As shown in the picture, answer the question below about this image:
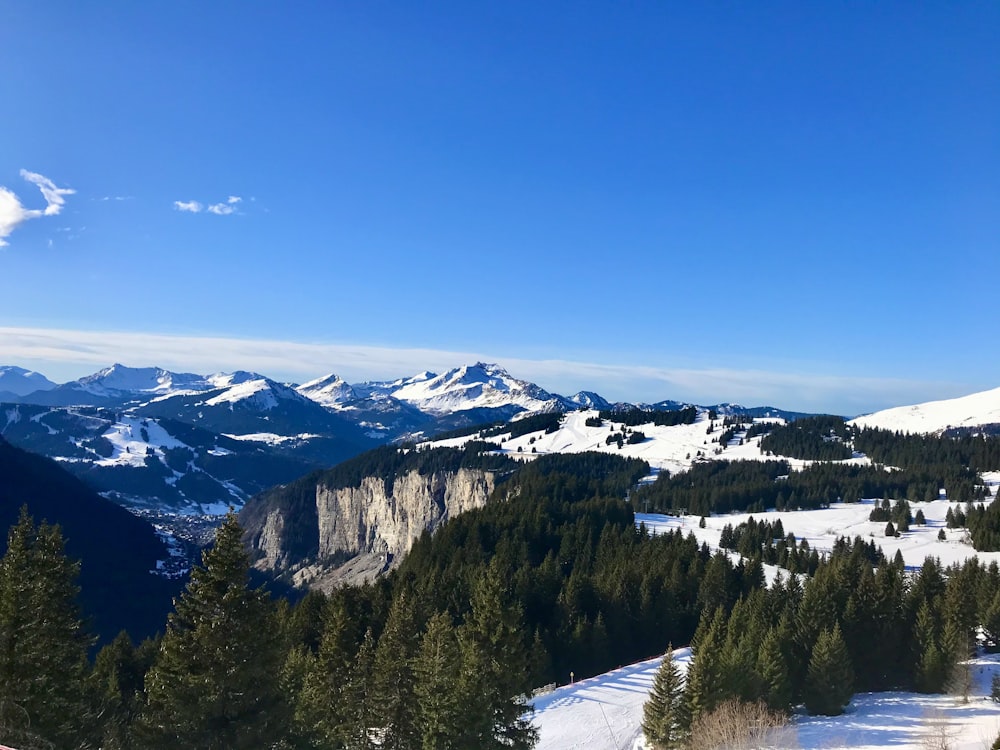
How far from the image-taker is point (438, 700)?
2922cm

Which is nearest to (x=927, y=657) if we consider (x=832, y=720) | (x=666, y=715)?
(x=832, y=720)

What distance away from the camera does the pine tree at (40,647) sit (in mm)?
23281

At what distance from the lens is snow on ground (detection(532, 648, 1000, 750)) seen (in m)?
38.0

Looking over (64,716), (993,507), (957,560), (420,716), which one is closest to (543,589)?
(420,716)

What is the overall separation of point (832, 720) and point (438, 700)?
3141 cm

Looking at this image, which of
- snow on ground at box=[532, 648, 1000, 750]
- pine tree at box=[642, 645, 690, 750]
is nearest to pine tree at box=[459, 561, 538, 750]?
pine tree at box=[642, 645, 690, 750]

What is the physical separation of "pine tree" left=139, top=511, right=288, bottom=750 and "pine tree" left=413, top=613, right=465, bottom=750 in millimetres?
8321

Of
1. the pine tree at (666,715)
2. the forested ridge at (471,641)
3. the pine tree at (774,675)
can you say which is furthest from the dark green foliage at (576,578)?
the pine tree at (774,675)

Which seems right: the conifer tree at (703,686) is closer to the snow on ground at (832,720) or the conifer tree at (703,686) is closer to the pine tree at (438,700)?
the snow on ground at (832,720)

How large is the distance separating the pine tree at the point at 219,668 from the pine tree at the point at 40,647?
4.02 meters

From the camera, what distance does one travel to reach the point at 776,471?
197 metres

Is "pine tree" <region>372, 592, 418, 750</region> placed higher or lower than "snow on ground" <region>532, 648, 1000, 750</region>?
higher

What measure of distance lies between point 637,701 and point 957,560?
8099 centimetres

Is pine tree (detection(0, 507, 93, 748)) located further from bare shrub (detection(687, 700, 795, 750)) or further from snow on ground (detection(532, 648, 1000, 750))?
bare shrub (detection(687, 700, 795, 750))
